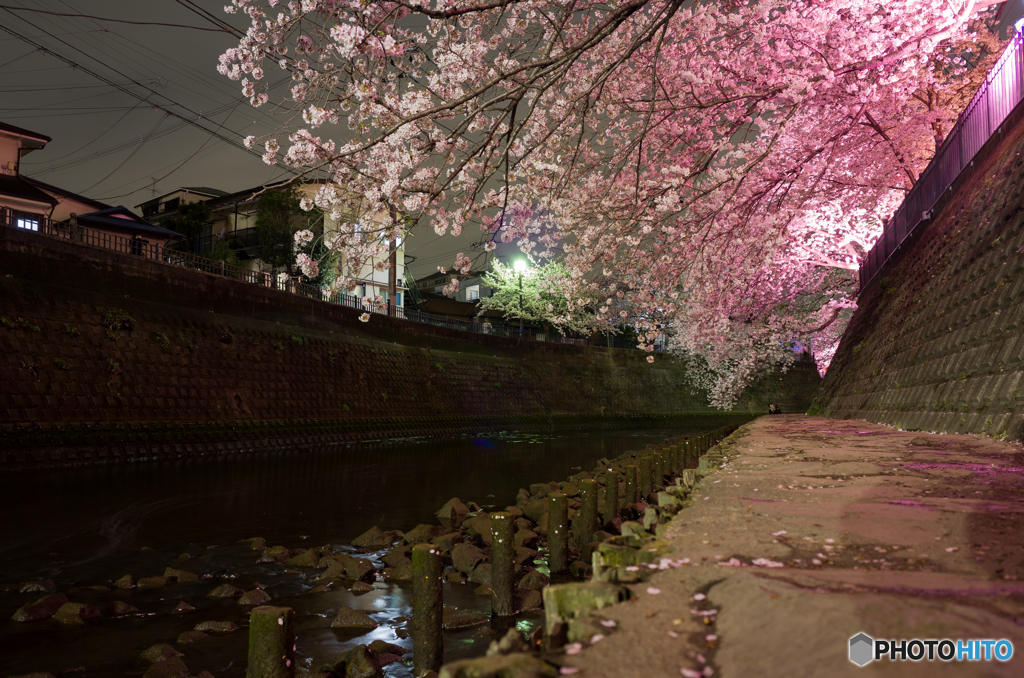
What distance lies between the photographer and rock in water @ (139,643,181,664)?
180 inches

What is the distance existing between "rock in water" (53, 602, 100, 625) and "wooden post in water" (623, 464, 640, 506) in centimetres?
640

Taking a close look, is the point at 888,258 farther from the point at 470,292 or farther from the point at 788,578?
the point at 470,292

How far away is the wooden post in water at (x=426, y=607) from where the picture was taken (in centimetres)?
416

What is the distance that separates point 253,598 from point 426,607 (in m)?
2.48

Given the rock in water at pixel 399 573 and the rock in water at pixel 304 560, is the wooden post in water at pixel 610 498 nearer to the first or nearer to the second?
the rock in water at pixel 399 573

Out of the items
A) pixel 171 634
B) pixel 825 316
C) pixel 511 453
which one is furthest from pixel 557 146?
pixel 825 316

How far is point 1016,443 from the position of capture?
5.34 m

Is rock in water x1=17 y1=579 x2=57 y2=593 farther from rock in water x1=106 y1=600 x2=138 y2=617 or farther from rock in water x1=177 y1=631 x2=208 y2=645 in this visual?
rock in water x1=177 y1=631 x2=208 y2=645

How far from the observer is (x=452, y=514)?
9.88 m

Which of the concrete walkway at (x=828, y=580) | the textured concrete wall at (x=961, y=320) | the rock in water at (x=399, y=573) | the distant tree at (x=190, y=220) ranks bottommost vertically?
the rock in water at (x=399, y=573)

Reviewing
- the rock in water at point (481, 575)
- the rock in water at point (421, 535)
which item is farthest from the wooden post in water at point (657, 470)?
the rock in water at point (481, 575)

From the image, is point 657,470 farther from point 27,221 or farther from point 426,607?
point 27,221

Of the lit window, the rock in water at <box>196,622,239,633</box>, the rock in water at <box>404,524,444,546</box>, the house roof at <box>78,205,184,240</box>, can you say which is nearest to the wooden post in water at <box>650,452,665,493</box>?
the rock in water at <box>404,524,444,546</box>

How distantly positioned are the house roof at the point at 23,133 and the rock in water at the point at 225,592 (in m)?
25.5
